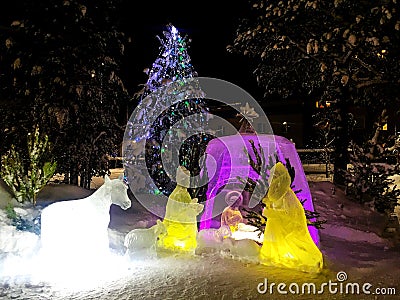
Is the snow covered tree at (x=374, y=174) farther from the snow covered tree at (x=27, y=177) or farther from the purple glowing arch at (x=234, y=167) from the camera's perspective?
the snow covered tree at (x=27, y=177)

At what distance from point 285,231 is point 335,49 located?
19.4 feet

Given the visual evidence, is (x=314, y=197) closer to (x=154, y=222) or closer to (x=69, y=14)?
(x=154, y=222)

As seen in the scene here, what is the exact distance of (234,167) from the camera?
8.56 m

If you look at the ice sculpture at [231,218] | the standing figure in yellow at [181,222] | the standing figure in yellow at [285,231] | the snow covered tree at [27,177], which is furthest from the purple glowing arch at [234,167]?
the snow covered tree at [27,177]

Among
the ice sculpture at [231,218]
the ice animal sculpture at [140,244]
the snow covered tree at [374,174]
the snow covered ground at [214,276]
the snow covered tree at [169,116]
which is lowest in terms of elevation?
the snow covered ground at [214,276]

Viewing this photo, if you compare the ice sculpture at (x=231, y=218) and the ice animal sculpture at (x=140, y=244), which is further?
the ice sculpture at (x=231, y=218)

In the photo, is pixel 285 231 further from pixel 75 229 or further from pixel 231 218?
pixel 75 229

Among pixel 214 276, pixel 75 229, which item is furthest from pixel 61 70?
pixel 214 276

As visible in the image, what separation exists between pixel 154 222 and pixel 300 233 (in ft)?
13.6

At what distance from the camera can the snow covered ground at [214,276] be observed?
5469 mm

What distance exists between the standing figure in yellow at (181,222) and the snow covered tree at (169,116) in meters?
4.37

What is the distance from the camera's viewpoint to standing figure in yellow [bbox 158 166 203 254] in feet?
24.1

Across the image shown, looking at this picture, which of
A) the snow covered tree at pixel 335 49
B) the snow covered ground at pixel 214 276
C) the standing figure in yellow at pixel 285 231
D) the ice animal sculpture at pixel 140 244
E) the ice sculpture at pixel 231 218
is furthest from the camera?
the snow covered tree at pixel 335 49

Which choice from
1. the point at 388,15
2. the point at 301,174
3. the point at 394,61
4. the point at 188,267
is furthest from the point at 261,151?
the point at 394,61
